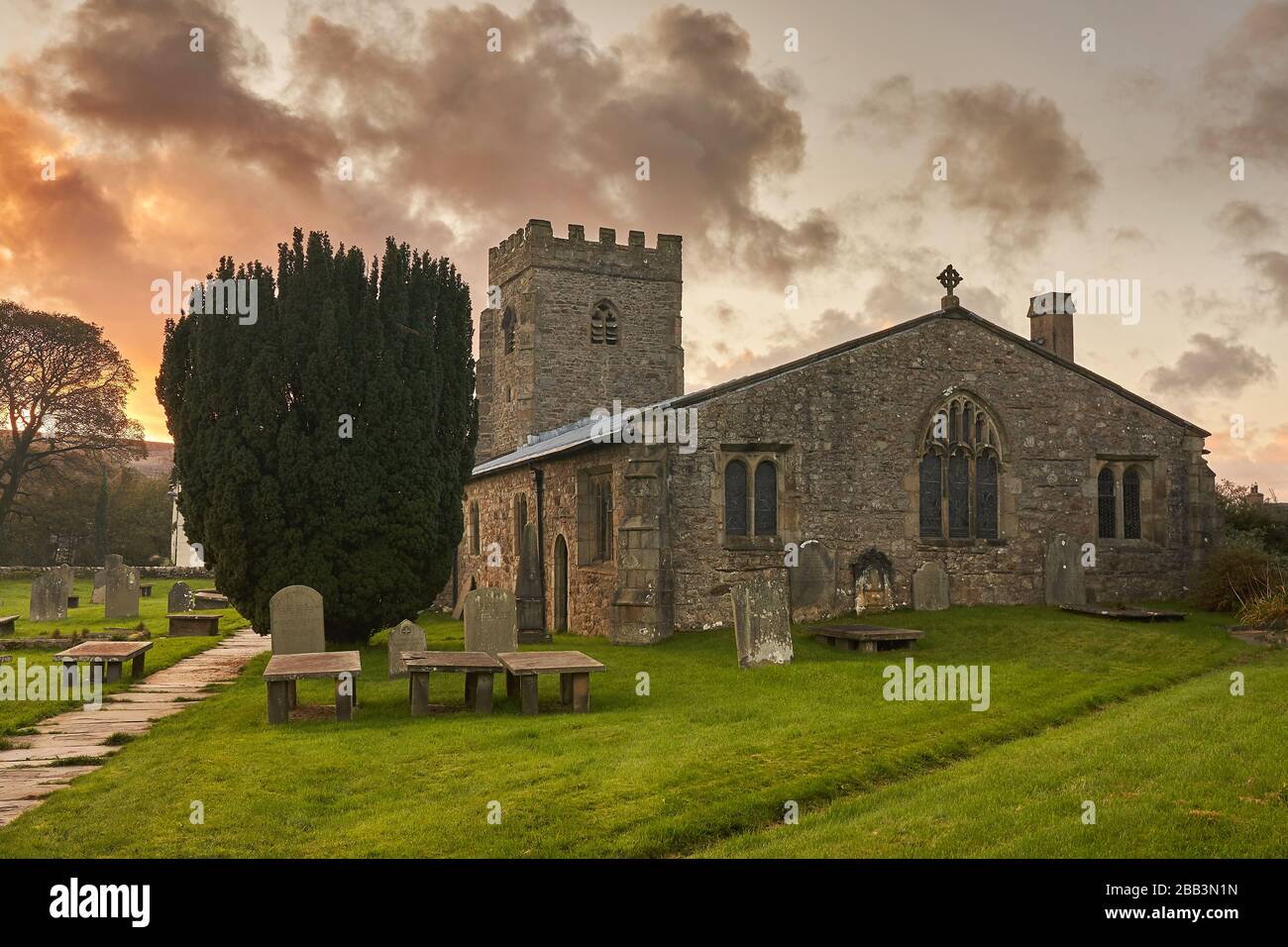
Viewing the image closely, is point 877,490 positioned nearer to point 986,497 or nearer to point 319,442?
point 986,497

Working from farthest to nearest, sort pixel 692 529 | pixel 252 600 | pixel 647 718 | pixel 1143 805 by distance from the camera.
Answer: pixel 692 529, pixel 252 600, pixel 647 718, pixel 1143 805

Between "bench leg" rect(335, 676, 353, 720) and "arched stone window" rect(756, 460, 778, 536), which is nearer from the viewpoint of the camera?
"bench leg" rect(335, 676, 353, 720)

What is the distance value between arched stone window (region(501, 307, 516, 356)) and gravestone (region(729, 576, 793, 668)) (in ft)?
82.4

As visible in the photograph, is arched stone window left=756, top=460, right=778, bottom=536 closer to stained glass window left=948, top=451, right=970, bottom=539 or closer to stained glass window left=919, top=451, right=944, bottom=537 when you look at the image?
stained glass window left=919, top=451, right=944, bottom=537

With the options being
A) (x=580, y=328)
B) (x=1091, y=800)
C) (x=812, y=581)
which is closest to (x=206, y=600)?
(x=580, y=328)

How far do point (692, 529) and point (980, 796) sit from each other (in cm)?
1081

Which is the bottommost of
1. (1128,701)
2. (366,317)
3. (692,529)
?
(1128,701)

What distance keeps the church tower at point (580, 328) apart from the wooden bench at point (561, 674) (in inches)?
937

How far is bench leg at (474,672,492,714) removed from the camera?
37.9 ft

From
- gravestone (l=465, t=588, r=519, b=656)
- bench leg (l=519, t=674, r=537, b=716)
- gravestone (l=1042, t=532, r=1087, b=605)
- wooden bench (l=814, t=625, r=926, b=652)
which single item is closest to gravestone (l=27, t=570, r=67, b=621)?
gravestone (l=465, t=588, r=519, b=656)

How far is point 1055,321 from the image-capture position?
86.7ft
